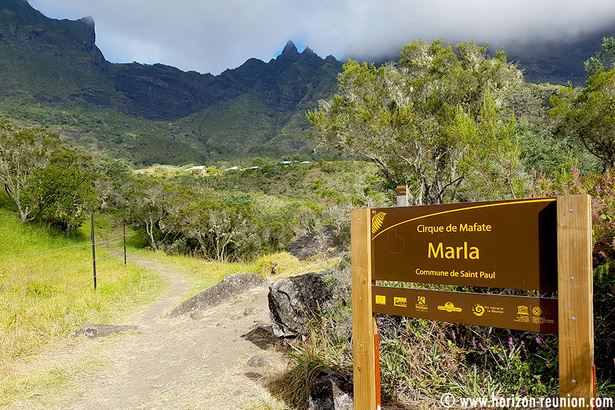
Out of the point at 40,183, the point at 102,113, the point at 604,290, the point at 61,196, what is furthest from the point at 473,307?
the point at 102,113

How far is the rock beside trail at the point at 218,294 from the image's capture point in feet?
25.1

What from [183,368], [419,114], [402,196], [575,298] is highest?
[419,114]

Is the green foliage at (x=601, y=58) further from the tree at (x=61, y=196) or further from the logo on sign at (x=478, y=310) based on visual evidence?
the tree at (x=61, y=196)

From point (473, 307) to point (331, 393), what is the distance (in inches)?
68.8

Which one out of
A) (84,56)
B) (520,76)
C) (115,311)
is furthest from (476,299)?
(84,56)

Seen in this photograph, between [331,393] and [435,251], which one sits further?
[331,393]

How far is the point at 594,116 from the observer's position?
45.3ft

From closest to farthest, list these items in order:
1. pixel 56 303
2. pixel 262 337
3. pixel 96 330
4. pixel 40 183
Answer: pixel 262 337 → pixel 96 330 → pixel 56 303 → pixel 40 183

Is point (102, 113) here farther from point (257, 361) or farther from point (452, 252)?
point (452, 252)

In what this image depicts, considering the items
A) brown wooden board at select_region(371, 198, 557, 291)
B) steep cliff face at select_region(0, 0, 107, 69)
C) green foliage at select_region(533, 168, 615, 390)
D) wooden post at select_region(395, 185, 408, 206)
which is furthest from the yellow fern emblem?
steep cliff face at select_region(0, 0, 107, 69)

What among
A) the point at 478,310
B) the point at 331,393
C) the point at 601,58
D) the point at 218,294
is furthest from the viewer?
the point at 601,58

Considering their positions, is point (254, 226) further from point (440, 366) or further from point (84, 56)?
point (84, 56)

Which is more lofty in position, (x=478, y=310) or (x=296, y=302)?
(x=478, y=310)

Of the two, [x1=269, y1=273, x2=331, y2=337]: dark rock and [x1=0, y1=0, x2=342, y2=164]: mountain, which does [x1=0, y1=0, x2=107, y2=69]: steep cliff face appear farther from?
[x1=269, y1=273, x2=331, y2=337]: dark rock
